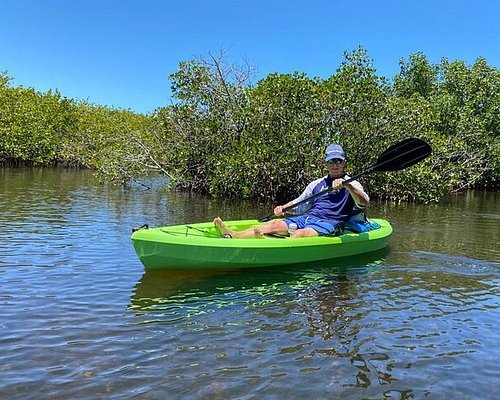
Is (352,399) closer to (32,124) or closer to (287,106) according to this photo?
(287,106)

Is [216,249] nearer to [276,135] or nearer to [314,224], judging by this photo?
[314,224]

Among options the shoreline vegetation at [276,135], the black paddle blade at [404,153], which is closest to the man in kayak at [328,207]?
the black paddle blade at [404,153]

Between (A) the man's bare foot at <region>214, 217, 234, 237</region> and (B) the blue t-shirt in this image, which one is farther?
(B) the blue t-shirt

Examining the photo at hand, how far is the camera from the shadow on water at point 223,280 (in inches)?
209

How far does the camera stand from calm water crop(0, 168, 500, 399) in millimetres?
3283

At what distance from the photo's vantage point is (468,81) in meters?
27.7

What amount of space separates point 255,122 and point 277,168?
5.51ft

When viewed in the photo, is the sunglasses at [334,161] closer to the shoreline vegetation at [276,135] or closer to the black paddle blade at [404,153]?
the black paddle blade at [404,153]

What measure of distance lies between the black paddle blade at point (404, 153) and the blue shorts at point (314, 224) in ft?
4.70

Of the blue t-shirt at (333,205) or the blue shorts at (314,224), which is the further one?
the blue t-shirt at (333,205)

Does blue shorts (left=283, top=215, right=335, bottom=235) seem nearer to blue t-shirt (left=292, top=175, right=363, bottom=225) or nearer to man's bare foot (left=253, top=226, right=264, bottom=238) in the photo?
blue t-shirt (left=292, top=175, right=363, bottom=225)

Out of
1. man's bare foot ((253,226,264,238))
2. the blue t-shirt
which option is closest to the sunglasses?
the blue t-shirt

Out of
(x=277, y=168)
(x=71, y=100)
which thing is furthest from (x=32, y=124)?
(x=277, y=168)

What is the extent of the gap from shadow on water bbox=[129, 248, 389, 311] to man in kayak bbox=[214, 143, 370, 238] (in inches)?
21.2
